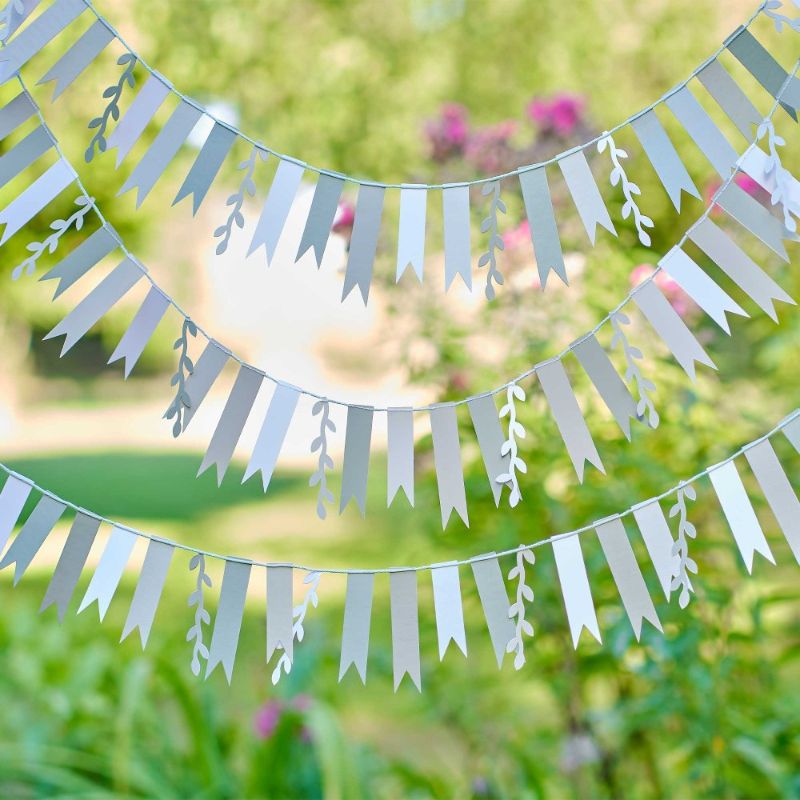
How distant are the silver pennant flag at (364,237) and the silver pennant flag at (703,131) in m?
0.22

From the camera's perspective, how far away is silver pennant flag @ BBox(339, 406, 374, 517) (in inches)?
28.8

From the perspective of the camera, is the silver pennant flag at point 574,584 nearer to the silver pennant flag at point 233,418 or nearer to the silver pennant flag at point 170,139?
the silver pennant flag at point 233,418

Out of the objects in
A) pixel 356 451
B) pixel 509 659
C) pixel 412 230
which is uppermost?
pixel 509 659

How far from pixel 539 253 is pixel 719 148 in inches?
5.6

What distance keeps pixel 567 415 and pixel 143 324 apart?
309mm

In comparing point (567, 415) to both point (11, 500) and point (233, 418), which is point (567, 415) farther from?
point (11, 500)

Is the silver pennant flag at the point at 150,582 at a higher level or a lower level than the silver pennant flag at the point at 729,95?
lower

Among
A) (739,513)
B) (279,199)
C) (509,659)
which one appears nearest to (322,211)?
(279,199)

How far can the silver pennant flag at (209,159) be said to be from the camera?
0.71 m

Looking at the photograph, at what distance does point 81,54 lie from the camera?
2.33 ft

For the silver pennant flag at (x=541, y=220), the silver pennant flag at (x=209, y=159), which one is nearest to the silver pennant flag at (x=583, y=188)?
the silver pennant flag at (x=541, y=220)

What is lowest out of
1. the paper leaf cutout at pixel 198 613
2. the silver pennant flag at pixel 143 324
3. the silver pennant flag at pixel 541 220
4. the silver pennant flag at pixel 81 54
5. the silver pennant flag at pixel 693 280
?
the paper leaf cutout at pixel 198 613

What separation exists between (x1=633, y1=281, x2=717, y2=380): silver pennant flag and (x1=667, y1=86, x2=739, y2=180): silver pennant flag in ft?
0.31

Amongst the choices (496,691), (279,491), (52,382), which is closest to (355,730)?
(496,691)
